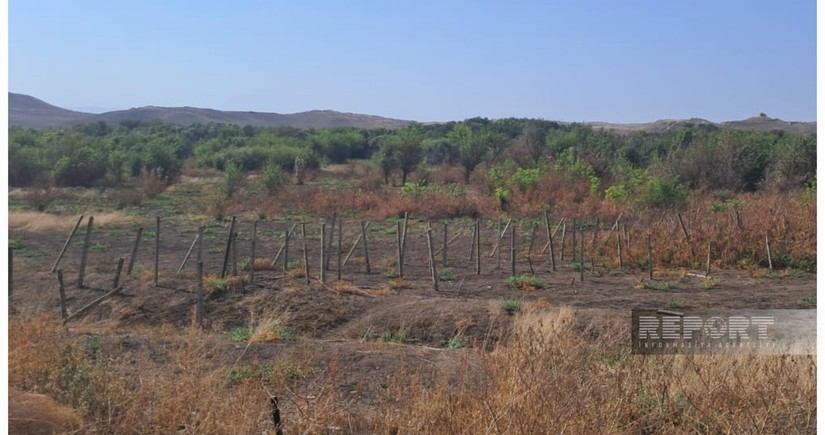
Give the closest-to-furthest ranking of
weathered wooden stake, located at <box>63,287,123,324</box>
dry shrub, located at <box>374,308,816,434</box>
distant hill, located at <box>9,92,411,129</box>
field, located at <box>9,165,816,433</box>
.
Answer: dry shrub, located at <box>374,308,816,434</box> < field, located at <box>9,165,816,433</box> < weathered wooden stake, located at <box>63,287,123,324</box> < distant hill, located at <box>9,92,411,129</box>

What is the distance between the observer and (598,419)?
3359 mm

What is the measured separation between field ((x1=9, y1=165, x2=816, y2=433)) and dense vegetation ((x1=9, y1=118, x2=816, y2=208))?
1080mm

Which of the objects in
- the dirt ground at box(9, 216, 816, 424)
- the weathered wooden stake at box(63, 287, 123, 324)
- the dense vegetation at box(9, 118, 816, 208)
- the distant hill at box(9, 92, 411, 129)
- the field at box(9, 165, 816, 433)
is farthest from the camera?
the dense vegetation at box(9, 118, 816, 208)

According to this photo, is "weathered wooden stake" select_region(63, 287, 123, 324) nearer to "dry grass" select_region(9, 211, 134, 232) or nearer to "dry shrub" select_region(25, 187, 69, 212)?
"dry grass" select_region(9, 211, 134, 232)

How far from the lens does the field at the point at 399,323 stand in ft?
11.5

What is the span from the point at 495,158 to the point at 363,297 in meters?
17.3

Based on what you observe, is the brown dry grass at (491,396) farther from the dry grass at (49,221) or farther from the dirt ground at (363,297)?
the dry grass at (49,221)

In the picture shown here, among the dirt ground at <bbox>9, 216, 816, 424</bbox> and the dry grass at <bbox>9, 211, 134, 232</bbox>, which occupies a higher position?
the dirt ground at <bbox>9, 216, 816, 424</bbox>

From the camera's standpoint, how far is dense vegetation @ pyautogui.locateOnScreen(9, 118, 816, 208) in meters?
17.5

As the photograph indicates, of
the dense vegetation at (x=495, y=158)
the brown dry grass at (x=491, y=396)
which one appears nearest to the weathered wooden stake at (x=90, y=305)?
the brown dry grass at (x=491, y=396)

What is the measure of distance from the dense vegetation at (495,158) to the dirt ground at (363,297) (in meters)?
5.22

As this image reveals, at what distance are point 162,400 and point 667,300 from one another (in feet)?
19.5

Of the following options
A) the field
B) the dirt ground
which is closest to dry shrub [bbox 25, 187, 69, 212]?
the field

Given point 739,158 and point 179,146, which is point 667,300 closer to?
point 739,158
